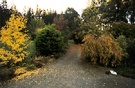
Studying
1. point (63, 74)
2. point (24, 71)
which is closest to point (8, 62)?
point (24, 71)

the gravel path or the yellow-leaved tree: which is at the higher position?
the yellow-leaved tree

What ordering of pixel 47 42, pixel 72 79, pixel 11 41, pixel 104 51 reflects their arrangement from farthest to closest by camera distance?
1. pixel 47 42
2. pixel 104 51
3. pixel 11 41
4. pixel 72 79

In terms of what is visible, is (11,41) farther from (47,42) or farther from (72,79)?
(72,79)

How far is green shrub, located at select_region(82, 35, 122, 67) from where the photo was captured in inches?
519

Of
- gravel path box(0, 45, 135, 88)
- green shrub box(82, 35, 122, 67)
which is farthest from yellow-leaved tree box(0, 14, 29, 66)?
green shrub box(82, 35, 122, 67)

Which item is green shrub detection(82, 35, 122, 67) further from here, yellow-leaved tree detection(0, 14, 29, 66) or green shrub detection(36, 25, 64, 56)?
yellow-leaved tree detection(0, 14, 29, 66)

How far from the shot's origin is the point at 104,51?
13.4 meters

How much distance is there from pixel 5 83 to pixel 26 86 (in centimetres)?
140

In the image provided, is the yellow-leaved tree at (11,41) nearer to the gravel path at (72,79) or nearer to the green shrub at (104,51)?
the gravel path at (72,79)

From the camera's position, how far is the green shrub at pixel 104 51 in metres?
13.2

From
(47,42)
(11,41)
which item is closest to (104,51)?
(47,42)

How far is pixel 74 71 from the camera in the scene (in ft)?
39.4

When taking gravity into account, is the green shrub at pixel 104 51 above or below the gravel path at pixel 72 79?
above

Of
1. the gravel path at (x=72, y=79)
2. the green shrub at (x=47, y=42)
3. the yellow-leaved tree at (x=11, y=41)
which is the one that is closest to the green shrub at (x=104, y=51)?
the gravel path at (x=72, y=79)
